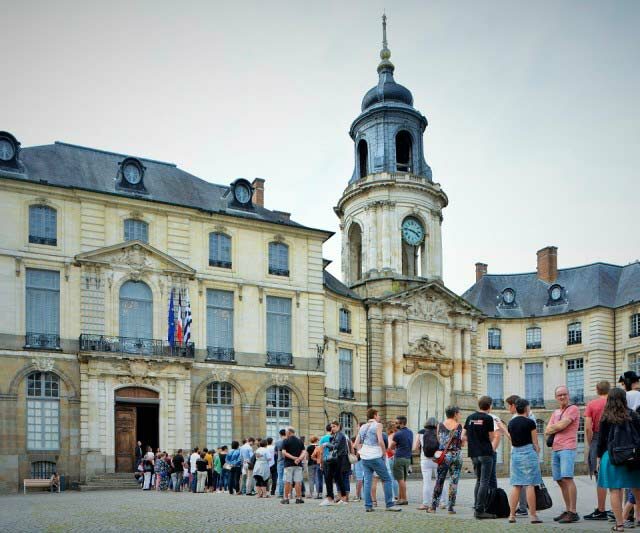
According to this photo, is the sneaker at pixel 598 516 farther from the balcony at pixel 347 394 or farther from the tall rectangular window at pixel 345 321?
the tall rectangular window at pixel 345 321

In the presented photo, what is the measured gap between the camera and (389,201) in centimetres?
5056

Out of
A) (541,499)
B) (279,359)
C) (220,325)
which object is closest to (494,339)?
(279,359)

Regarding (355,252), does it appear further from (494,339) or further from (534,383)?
(534,383)

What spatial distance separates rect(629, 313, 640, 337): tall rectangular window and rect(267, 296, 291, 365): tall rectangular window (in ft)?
73.2

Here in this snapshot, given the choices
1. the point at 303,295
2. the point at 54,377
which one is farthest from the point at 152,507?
the point at 303,295

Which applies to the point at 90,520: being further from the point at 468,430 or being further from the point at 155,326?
the point at 155,326

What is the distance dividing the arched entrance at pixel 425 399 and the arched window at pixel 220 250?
15159mm

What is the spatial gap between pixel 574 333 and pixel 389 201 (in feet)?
45.5

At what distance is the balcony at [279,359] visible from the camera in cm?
3828

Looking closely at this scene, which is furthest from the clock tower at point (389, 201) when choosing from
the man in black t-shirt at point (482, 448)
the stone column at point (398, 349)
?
the man in black t-shirt at point (482, 448)

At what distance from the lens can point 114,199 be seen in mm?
35531

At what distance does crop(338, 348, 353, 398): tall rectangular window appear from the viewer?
4540cm

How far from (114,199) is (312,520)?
23102 millimetres

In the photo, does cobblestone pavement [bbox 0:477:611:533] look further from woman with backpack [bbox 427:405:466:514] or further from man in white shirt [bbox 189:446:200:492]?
man in white shirt [bbox 189:446:200:492]
